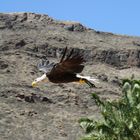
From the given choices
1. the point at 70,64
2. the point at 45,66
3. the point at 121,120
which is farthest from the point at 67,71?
the point at 121,120

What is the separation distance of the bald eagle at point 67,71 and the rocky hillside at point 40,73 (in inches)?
2300

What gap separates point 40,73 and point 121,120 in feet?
236

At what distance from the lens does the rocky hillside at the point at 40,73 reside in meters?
78.6

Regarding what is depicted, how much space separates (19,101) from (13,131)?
12.6 metres

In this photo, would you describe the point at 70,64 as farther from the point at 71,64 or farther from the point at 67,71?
the point at 67,71

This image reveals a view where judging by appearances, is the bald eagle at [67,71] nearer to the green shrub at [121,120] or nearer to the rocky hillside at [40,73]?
the green shrub at [121,120]

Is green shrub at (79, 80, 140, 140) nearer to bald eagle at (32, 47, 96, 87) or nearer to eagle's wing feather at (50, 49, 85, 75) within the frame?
bald eagle at (32, 47, 96, 87)

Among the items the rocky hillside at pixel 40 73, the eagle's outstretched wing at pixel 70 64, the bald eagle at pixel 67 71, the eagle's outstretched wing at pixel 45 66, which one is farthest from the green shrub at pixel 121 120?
the rocky hillside at pixel 40 73

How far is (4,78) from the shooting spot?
94188 mm

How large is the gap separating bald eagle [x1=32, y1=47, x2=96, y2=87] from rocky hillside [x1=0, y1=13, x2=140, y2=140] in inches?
2300

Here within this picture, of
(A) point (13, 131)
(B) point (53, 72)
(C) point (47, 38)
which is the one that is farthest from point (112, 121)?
(C) point (47, 38)

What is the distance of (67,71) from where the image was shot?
43.7 feet

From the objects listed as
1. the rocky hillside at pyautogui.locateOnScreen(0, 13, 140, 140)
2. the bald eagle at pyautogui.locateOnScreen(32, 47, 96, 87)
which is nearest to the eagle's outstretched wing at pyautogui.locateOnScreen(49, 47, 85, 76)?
the bald eagle at pyautogui.locateOnScreen(32, 47, 96, 87)

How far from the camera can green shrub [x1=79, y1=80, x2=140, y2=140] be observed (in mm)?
26625
